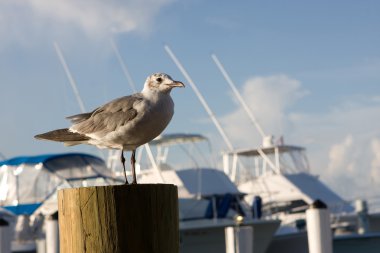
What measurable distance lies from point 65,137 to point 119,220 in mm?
1609

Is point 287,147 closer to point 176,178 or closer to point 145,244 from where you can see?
point 176,178

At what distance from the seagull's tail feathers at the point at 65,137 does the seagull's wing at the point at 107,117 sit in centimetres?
3

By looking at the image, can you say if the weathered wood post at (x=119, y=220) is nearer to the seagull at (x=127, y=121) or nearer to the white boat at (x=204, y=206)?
the seagull at (x=127, y=121)

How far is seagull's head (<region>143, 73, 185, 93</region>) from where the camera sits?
3.93 metres

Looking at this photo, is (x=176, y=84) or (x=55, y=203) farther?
(x=55, y=203)

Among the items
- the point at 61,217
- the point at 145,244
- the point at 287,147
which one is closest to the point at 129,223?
the point at 145,244

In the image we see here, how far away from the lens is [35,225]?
20.0 metres

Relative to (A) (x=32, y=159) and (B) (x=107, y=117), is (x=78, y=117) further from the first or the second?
(A) (x=32, y=159)

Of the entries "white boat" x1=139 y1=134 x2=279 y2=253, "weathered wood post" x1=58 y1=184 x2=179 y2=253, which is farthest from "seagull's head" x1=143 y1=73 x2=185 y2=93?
"white boat" x1=139 y1=134 x2=279 y2=253

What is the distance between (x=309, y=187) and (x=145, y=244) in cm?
2928

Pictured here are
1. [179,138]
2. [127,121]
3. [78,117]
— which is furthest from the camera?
[179,138]

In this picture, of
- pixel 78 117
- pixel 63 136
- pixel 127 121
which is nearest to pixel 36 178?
pixel 78 117

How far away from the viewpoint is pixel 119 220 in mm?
2793

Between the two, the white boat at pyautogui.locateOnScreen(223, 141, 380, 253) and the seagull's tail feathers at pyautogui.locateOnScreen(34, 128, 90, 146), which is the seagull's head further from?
the white boat at pyautogui.locateOnScreen(223, 141, 380, 253)
